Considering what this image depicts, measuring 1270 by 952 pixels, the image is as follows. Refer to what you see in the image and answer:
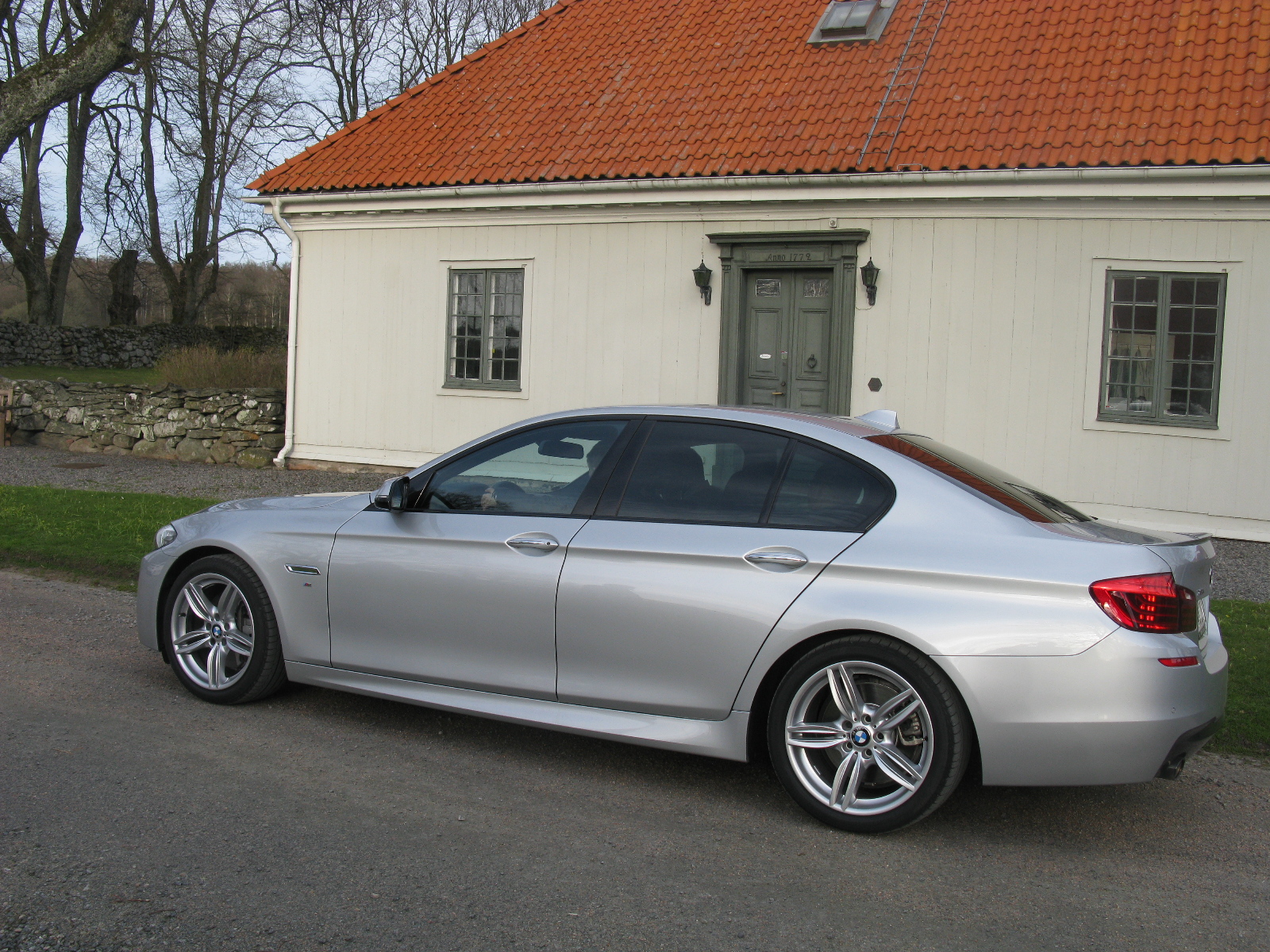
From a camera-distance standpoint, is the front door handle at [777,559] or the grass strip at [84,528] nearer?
the front door handle at [777,559]

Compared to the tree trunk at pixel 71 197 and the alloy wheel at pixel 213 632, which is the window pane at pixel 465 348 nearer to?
the alloy wheel at pixel 213 632

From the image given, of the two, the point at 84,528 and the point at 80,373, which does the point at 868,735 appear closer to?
the point at 84,528

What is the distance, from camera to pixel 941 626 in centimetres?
388

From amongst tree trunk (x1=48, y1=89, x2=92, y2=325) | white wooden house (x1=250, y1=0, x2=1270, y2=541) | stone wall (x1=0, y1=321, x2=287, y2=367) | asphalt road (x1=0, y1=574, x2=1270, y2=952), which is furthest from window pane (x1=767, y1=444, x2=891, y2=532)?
tree trunk (x1=48, y1=89, x2=92, y2=325)

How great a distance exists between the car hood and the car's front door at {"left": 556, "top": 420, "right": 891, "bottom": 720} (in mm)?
1266

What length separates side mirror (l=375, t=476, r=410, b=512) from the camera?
499 centimetres

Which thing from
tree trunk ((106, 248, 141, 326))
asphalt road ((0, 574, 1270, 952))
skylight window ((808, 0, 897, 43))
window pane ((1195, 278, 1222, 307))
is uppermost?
skylight window ((808, 0, 897, 43))

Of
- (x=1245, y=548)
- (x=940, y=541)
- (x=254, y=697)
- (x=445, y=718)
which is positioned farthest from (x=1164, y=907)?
(x=1245, y=548)

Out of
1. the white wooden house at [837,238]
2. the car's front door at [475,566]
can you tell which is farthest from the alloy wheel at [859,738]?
the white wooden house at [837,238]

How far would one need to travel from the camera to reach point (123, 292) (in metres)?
39.0

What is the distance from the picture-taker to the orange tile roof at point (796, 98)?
11.4m

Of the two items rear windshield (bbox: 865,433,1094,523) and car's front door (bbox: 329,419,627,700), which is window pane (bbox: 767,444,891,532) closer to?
rear windshield (bbox: 865,433,1094,523)

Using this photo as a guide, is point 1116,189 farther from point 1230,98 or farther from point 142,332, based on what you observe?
point 142,332

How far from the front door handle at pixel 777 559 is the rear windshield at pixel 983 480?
60cm
